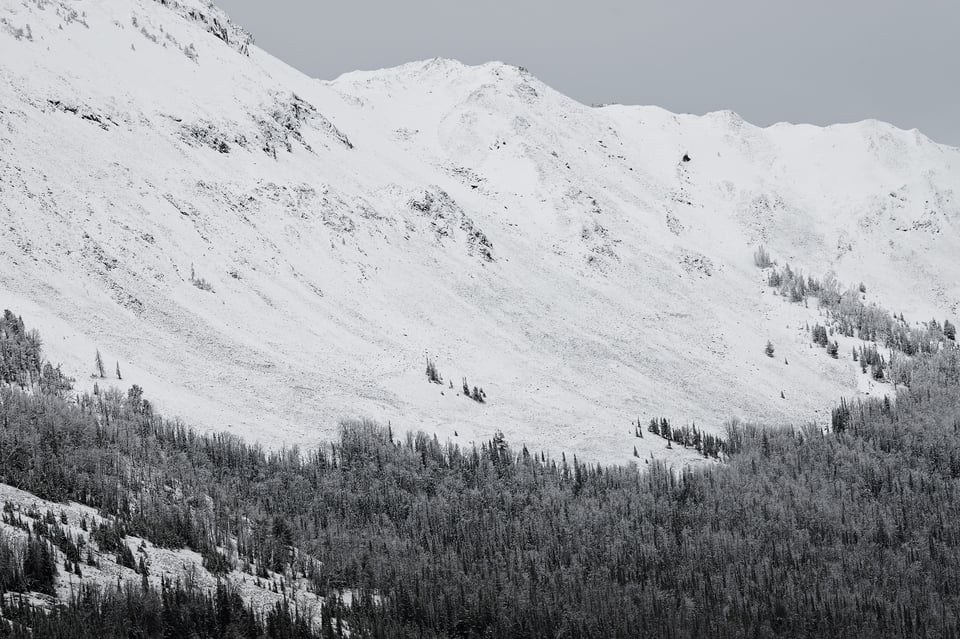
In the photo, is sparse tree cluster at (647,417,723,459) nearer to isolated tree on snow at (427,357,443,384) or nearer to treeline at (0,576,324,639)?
isolated tree on snow at (427,357,443,384)

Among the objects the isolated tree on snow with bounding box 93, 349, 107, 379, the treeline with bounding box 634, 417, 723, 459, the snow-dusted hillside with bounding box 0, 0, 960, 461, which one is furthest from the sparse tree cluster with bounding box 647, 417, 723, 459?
the isolated tree on snow with bounding box 93, 349, 107, 379

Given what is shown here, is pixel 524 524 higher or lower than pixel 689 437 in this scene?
lower

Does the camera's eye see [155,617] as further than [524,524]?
No

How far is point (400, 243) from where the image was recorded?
5288cm

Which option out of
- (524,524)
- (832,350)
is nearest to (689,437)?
(524,524)

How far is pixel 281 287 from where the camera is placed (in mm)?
43938

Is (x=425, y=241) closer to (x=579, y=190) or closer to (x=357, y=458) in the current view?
(x=579, y=190)

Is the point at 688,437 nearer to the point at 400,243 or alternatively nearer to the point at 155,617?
the point at 400,243

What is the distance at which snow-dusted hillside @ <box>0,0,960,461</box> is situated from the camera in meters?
37.0

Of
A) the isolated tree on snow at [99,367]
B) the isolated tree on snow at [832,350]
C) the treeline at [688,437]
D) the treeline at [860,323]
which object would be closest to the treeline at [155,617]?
the isolated tree on snow at [99,367]

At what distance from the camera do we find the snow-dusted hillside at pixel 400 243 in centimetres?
3697

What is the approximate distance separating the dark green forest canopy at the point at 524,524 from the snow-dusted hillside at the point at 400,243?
353cm

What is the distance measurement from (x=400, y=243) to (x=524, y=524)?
2773 cm

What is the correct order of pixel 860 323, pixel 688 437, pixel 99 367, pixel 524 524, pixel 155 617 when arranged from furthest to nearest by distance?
1. pixel 860 323
2. pixel 688 437
3. pixel 99 367
4. pixel 524 524
5. pixel 155 617
